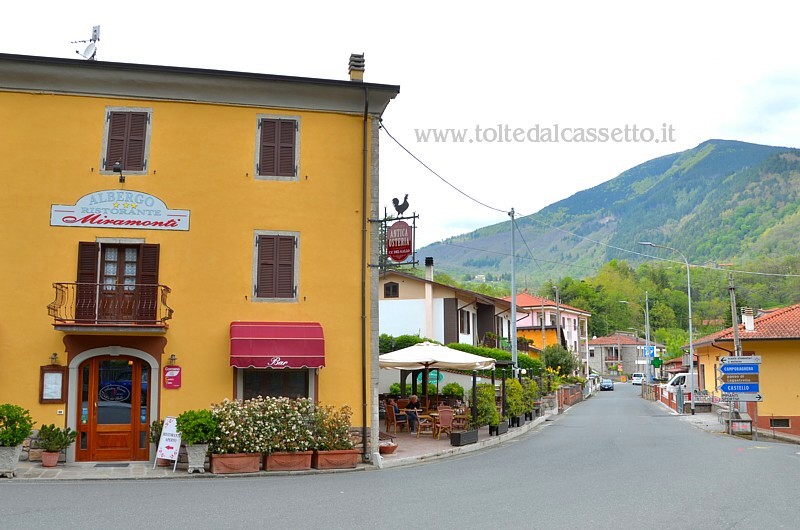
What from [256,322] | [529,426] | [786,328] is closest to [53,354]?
[256,322]

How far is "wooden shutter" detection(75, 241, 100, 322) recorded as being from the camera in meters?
15.7

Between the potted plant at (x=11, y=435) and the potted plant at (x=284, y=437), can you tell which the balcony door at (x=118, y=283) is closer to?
the potted plant at (x=11, y=435)

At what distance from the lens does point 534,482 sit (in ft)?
43.8

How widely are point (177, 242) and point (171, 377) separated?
2921mm

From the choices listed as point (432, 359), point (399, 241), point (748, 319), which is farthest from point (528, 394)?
point (399, 241)

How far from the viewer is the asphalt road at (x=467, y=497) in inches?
390

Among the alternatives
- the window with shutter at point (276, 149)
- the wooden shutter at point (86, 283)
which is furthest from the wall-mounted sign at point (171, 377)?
the window with shutter at point (276, 149)

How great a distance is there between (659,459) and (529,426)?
956 centimetres

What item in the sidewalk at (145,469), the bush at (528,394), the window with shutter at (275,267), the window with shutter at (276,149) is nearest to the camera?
the sidewalk at (145,469)

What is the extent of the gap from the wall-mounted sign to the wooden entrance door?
0.42 m

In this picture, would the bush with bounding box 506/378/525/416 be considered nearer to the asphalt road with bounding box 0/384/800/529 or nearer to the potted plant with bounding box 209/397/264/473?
the asphalt road with bounding box 0/384/800/529

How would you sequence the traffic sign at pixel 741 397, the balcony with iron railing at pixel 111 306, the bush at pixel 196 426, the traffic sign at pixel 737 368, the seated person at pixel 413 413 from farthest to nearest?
the traffic sign at pixel 741 397 → the traffic sign at pixel 737 368 → the seated person at pixel 413 413 → the balcony with iron railing at pixel 111 306 → the bush at pixel 196 426

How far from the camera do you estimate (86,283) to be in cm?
1555

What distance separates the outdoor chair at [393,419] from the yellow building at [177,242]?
16.2 feet
